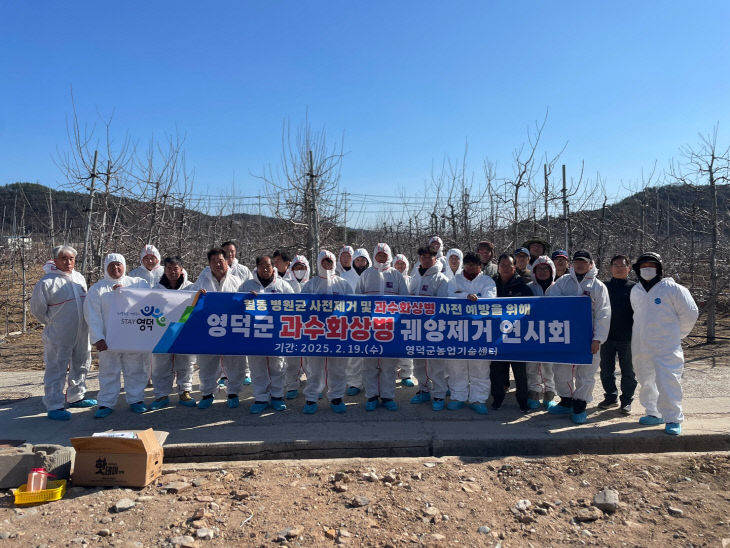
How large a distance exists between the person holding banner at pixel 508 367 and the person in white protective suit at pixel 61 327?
5.09 m

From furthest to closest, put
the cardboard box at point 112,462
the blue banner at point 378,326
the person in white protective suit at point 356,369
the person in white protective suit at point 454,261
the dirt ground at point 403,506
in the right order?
the person in white protective suit at point 454,261 → the person in white protective suit at point 356,369 → the blue banner at point 378,326 → the cardboard box at point 112,462 → the dirt ground at point 403,506

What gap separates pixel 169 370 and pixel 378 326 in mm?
2751

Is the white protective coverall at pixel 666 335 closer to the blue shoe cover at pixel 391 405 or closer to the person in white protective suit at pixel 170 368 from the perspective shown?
the blue shoe cover at pixel 391 405

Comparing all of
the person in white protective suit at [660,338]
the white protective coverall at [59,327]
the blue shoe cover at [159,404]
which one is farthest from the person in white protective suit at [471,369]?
the white protective coverall at [59,327]

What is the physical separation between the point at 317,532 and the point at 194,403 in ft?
10.5

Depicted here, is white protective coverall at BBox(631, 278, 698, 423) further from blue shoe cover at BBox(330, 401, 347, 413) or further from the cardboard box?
the cardboard box

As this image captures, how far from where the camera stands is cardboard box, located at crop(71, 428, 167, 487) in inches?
149

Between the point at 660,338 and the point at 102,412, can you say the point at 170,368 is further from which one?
the point at 660,338

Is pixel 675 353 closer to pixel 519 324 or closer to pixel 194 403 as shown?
pixel 519 324

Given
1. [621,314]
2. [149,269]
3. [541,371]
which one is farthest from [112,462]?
[621,314]

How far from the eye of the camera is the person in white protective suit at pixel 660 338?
4.80 metres

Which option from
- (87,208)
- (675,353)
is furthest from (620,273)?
(87,208)

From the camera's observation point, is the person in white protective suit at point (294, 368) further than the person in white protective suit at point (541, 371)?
Yes

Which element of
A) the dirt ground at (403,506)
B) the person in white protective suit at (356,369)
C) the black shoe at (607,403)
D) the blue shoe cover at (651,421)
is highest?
the person in white protective suit at (356,369)
